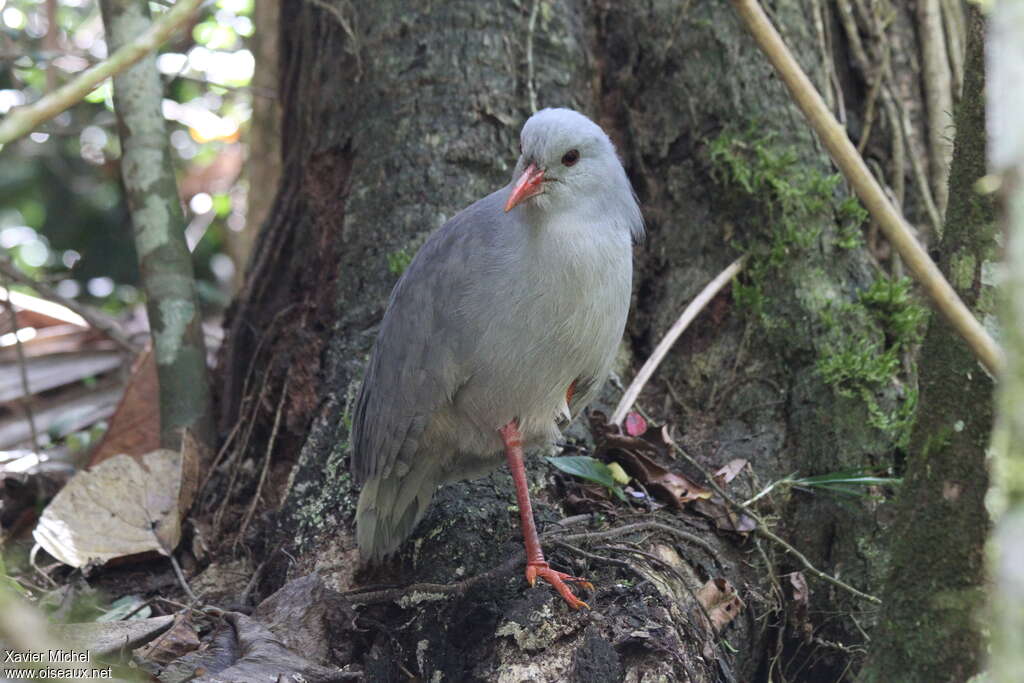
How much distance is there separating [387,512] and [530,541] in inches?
21.4

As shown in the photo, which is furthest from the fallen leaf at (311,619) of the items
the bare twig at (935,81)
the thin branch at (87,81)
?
the bare twig at (935,81)

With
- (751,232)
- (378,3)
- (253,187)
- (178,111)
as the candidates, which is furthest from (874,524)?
(178,111)

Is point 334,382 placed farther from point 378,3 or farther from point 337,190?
point 378,3

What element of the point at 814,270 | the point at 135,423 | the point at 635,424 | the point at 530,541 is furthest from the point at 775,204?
the point at 135,423

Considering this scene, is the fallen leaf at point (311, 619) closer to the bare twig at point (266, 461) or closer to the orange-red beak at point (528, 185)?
the bare twig at point (266, 461)

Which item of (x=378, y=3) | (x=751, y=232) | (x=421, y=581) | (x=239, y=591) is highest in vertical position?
(x=378, y=3)

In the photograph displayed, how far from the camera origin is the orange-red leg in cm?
318

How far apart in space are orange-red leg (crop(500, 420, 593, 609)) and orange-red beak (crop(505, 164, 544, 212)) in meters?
0.74

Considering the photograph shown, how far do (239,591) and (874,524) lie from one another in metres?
2.32

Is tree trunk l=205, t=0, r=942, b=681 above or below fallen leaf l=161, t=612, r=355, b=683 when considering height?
above

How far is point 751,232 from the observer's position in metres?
4.44

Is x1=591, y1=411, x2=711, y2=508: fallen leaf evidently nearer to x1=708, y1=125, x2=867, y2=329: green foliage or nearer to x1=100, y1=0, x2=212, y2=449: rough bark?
x1=708, y1=125, x2=867, y2=329: green foliage

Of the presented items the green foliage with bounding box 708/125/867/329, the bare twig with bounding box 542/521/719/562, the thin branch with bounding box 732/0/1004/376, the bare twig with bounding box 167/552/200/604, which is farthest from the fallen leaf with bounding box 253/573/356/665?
the thin branch with bounding box 732/0/1004/376

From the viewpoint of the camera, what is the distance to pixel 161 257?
4703 mm
